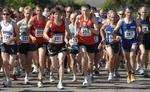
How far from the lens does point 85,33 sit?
47.7 feet

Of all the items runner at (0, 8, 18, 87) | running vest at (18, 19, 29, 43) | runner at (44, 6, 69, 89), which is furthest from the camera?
running vest at (18, 19, 29, 43)

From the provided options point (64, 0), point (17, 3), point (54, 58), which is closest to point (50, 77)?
point (54, 58)

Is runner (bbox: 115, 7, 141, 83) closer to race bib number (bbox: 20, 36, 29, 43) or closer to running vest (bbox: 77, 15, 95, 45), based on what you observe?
running vest (bbox: 77, 15, 95, 45)

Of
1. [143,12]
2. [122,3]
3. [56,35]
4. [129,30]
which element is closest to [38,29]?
[56,35]

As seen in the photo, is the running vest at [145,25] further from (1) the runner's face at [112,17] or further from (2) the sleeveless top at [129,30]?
(2) the sleeveless top at [129,30]

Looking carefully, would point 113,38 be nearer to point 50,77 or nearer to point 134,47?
point 134,47

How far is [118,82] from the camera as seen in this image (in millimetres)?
15188

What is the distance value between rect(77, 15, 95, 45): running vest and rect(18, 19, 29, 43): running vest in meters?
1.46

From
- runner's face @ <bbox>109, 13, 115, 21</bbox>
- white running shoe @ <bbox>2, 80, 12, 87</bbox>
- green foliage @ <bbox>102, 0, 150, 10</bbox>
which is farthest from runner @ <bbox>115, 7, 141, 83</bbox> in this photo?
green foliage @ <bbox>102, 0, 150, 10</bbox>

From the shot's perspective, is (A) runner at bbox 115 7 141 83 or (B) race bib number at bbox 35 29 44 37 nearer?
(B) race bib number at bbox 35 29 44 37

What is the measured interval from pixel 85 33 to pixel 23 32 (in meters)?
1.78

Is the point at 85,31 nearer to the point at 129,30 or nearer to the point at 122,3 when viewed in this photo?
the point at 129,30

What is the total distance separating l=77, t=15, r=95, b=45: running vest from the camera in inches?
568

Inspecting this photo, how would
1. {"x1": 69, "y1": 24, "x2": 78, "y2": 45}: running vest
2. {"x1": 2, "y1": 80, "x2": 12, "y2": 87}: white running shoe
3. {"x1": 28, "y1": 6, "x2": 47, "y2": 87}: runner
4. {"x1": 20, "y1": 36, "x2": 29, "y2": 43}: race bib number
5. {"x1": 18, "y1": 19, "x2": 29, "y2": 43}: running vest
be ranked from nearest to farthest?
1. {"x1": 2, "y1": 80, "x2": 12, "y2": 87}: white running shoe
2. {"x1": 28, "y1": 6, "x2": 47, "y2": 87}: runner
3. {"x1": 18, "y1": 19, "x2": 29, "y2": 43}: running vest
4. {"x1": 20, "y1": 36, "x2": 29, "y2": 43}: race bib number
5. {"x1": 69, "y1": 24, "x2": 78, "y2": 45}: running vest
